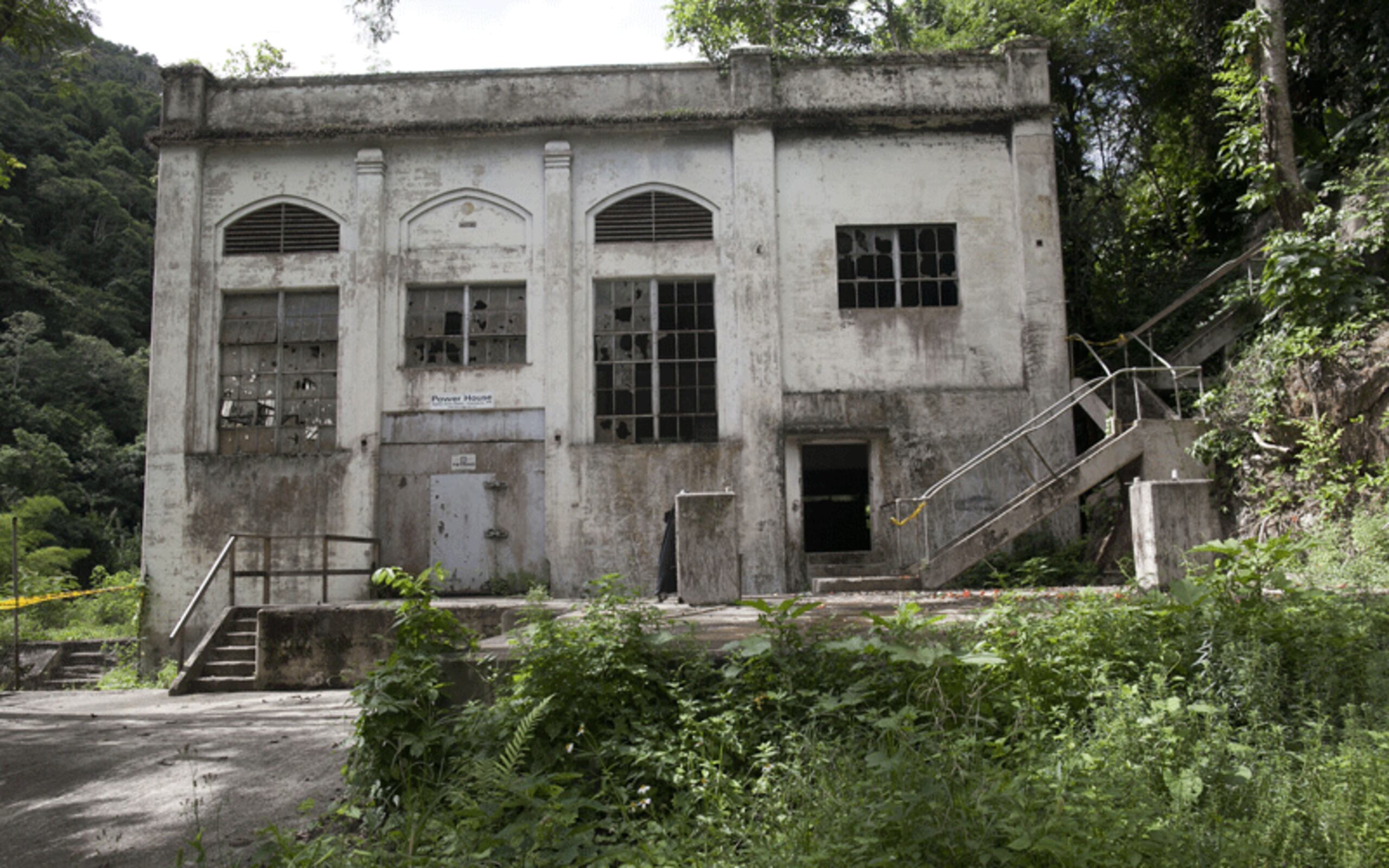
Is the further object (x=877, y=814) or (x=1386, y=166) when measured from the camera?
(x=1386, y=166)

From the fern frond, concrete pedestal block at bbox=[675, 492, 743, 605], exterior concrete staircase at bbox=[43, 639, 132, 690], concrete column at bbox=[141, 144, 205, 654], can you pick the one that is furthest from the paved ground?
concrete column at bbox=[141, 144, 205, 654]

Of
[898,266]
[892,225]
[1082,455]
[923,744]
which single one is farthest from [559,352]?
[923,744]

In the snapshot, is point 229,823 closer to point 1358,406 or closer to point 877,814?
point 877,814

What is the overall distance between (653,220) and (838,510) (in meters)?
5.51

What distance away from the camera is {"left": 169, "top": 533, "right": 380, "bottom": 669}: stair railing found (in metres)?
12.6

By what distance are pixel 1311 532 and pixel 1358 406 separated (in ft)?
5.84

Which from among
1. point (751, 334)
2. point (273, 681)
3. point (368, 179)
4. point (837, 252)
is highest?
point (368, 179)

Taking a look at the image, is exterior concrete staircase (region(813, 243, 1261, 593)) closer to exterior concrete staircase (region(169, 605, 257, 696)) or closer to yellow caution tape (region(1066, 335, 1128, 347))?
yellow caution tape (region(1066, 335, 1128, 347))

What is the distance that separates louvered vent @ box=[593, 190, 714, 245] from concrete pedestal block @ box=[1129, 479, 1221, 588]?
30.5ft

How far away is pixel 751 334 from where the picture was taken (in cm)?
1496

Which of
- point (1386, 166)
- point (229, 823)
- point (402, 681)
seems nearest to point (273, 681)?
point (229, 823)

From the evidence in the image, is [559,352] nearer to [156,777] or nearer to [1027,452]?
[1027,452]

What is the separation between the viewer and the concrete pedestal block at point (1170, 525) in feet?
24.5

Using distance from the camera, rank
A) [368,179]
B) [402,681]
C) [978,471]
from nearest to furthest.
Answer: [402,681] < [978,471] < [368,179]
